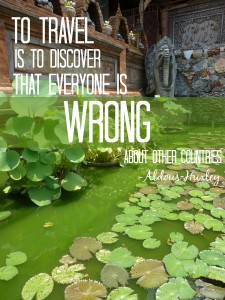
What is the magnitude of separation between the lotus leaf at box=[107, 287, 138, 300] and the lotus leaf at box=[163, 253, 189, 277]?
189 millimetres

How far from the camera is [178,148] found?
326 cm

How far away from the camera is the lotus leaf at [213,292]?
34.4 inches

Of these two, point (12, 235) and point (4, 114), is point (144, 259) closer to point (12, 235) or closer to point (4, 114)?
point (12, 235)

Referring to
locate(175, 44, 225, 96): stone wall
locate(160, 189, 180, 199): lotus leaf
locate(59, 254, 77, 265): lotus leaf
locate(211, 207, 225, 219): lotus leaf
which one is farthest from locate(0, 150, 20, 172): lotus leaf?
locate(175, 44, 225, 96): stone wall

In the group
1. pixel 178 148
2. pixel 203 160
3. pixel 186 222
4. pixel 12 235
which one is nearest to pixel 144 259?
pixel 186 222

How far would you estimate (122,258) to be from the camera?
1.09m

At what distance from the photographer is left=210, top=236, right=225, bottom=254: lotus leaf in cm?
115

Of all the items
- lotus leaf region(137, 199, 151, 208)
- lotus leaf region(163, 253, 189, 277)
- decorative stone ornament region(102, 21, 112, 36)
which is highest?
decorative stone ornament region(102, 21, 112, 36)

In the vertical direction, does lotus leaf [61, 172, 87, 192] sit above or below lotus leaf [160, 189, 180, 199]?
above

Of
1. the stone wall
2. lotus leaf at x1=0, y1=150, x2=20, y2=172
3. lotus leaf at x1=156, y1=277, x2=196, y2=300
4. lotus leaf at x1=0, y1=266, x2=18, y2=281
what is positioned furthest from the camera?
the stone wall

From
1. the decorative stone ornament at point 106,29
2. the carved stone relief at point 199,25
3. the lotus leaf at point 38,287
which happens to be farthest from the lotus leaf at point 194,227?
the carved stone relief at point 199,25

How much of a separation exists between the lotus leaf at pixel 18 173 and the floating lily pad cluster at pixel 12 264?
0.57 metres

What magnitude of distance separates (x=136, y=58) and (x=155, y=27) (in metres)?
2.42

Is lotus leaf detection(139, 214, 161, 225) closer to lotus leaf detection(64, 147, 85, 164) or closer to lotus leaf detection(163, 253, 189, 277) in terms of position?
lotus leaf detection(163, 253, 189, 277)
